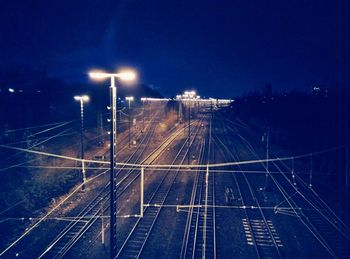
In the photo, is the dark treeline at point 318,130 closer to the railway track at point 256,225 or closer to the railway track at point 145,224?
the railway track at point 256,225

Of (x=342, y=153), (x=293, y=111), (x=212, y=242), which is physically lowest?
(x=212, y=242)

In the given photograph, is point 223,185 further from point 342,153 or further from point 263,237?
point 342,153

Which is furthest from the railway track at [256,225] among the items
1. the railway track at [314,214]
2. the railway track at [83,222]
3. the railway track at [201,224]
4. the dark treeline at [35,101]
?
the dark treeline at [35,101]

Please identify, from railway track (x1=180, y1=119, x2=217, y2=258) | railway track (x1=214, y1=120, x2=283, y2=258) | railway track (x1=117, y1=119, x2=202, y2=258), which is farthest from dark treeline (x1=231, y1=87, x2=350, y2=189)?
railway track (x1=117, y1=119, x2=202, y2=258)

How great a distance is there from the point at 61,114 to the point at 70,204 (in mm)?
31050

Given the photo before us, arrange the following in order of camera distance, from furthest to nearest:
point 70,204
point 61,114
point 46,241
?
point 61,114 < point 70,204 < point 46,241

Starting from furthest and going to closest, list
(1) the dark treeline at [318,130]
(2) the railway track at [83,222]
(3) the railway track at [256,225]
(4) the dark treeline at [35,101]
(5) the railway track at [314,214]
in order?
(4) the dark treeline at [35,101] < (1) the dark treeline at [318,130] < (5) the railway track at [314,214] < (3) the railway track at [256,225] < (2) the railway track at [83,222]

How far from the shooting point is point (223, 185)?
73.0 feet

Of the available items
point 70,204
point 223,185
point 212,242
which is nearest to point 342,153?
point 223,185

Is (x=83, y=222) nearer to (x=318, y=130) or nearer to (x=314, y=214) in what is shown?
(x=314, y=214)

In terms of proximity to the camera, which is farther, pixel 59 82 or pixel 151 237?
pixel 59 82

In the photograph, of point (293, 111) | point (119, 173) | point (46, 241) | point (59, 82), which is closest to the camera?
point (46, 241)

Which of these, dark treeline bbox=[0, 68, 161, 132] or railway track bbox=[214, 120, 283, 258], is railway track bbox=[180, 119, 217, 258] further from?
dark treeline bbox=[0, 68, 161, 132]

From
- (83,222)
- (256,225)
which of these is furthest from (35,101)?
(256,225)
